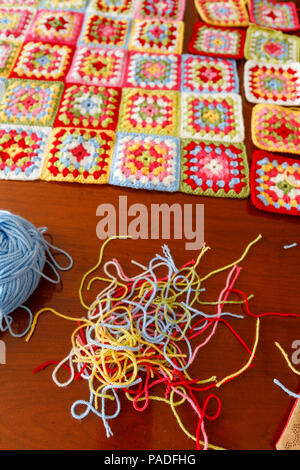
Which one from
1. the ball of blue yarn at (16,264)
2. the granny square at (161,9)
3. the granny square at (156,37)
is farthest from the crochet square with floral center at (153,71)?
the ball of blue yarn at (16,264)

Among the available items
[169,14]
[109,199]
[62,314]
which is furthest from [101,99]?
[62,314]

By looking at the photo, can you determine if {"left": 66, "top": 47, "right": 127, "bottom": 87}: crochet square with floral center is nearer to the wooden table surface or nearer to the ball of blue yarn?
the wooden table surface

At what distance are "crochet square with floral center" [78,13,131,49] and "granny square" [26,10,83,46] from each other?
1.1 inches

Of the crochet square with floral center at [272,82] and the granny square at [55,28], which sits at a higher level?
the granny square at [55,28]

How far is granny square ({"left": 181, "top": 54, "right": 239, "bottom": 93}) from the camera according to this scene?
109cm

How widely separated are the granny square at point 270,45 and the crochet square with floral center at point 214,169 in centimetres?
38

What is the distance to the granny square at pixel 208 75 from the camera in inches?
42.9

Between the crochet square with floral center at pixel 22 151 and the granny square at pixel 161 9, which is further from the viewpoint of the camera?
the granny square at pixel 161 9

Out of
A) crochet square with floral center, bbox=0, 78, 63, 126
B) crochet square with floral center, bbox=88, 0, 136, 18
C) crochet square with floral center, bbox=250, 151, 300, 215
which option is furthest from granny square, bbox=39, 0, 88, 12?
crochet square with floral center, bbox=250, 151, 300, 215

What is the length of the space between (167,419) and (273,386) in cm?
Result: 21

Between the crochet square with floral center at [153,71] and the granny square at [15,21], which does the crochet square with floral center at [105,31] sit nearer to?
the crochet square with floral center at [153,71]
